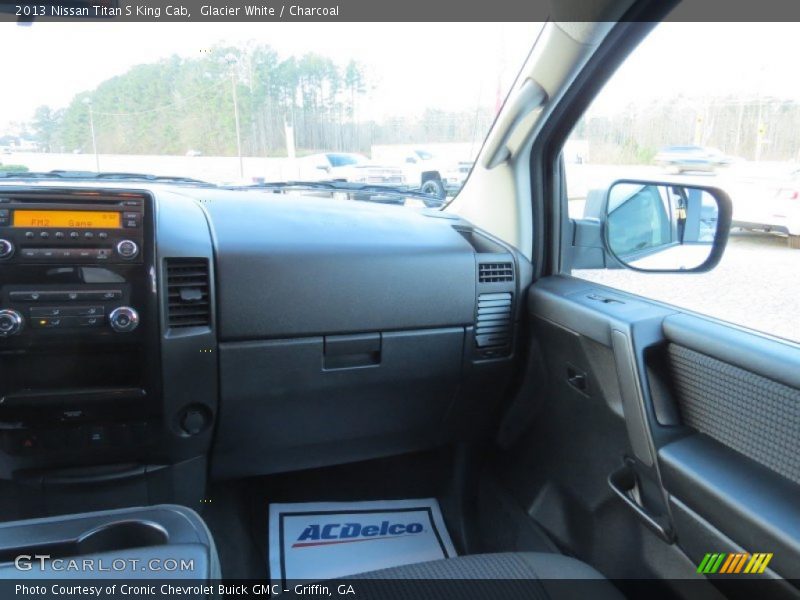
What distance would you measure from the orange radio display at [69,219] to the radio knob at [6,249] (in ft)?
0.19

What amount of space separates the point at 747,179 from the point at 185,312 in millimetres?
1776

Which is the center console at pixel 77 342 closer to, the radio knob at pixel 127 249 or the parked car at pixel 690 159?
the radio knob at pixel 127 249

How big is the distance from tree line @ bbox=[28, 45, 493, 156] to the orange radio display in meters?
0.44

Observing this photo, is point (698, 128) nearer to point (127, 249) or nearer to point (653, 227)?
point (653, 227)

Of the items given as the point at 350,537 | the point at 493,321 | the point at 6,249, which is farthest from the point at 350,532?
the point at 6,249

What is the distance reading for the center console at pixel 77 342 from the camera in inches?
69.7

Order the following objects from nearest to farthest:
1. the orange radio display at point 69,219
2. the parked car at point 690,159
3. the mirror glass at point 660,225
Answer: the orange radio display at point 69,219 < the parked car at point 690,159 < the mirror glass at point 660,225

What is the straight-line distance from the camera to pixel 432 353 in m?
2.29

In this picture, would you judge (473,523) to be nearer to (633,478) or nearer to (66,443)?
(633,478)

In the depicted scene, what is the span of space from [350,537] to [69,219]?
1680 mm

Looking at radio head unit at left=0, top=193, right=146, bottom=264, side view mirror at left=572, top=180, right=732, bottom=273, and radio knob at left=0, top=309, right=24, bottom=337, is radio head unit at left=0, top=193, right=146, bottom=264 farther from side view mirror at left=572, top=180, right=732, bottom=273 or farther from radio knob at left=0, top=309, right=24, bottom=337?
side view mirror at left=572, top=180, right=732, bottom=273

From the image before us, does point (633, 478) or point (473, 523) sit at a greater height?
point (633, 478)

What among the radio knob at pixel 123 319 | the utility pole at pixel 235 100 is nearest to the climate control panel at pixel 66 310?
the radio knob at pixel 123 319

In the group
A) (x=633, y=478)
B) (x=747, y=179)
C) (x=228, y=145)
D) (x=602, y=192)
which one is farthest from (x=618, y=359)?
(x=228, y=145)
